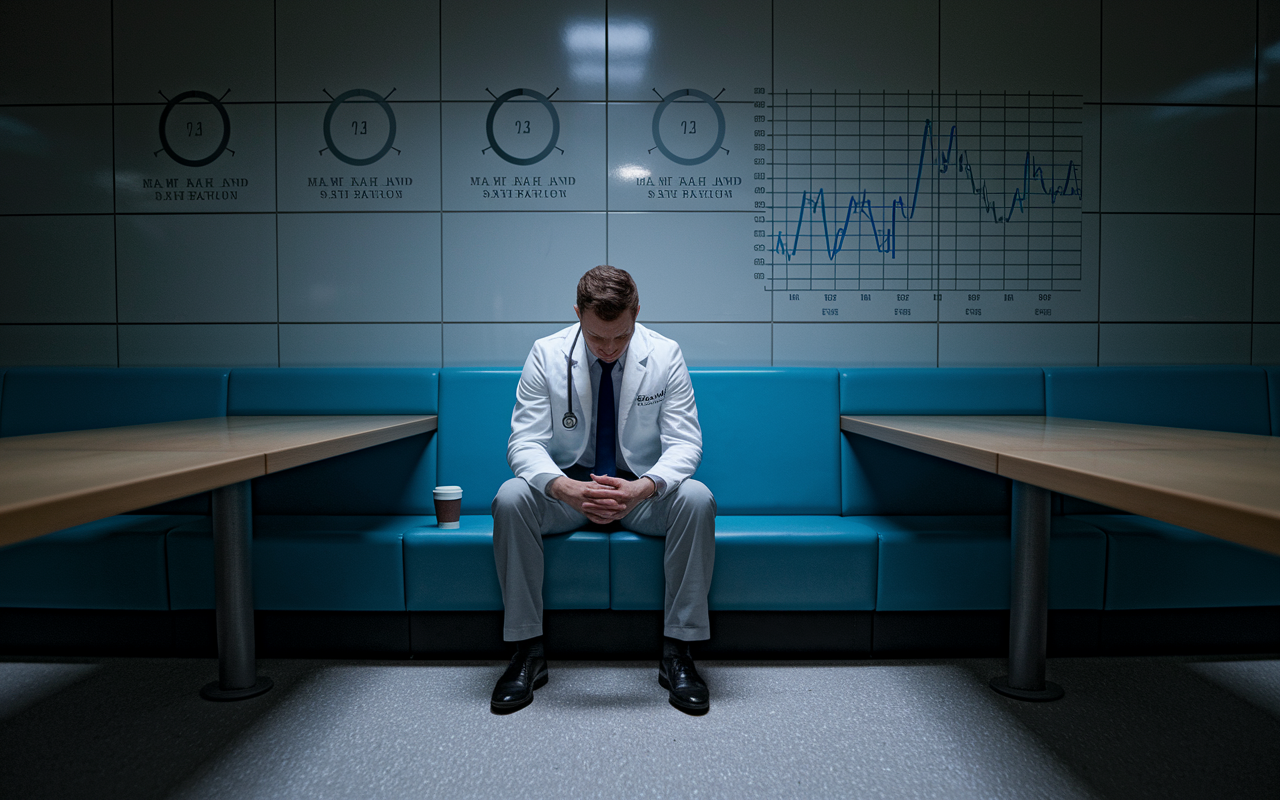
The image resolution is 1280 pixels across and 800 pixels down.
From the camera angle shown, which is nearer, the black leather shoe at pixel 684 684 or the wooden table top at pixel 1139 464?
the wooden table top at pixel 1139 464

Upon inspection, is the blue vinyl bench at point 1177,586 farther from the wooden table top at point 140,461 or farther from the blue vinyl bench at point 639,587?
the wooden table top at point 140,461

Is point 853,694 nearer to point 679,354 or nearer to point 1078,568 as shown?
point 1078,568

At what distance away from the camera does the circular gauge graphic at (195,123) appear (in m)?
2.67

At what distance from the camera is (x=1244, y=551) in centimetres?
207

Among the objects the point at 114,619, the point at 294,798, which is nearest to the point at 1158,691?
the point at 294,798

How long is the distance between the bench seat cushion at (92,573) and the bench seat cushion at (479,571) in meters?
0.85

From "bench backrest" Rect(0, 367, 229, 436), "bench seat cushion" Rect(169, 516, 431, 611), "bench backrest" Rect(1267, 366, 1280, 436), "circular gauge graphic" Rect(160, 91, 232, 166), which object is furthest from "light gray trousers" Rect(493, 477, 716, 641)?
"bench backrest" Rect(1267, 366, 1280, 436)

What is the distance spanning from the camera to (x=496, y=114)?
2.66m

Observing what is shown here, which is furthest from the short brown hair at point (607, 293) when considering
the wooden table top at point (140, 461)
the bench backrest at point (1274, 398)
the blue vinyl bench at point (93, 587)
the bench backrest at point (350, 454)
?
the bench backrest at point (1274, 398)

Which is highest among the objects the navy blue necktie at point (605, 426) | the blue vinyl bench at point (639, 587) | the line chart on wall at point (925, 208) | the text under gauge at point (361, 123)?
the text under gauge at point (361, 123)

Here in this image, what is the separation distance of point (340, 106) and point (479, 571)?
83.5 inches

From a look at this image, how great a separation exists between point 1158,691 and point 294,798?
2437 millimetres

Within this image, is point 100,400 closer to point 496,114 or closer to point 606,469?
point 496,114

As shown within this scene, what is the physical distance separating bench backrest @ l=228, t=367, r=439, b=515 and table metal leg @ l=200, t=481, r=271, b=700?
0.56 m
